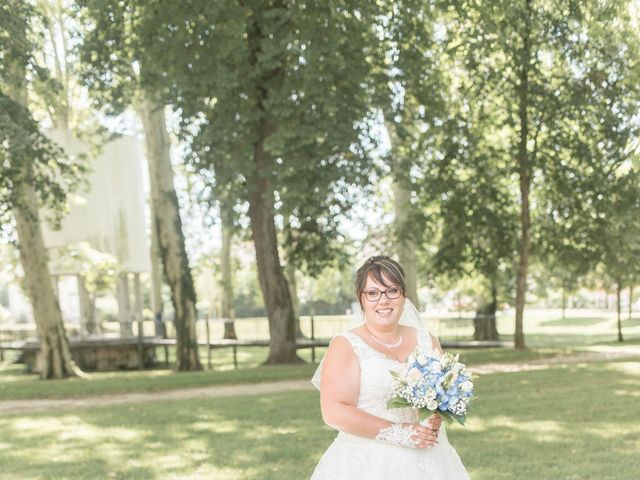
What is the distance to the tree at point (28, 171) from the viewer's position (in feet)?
53.3

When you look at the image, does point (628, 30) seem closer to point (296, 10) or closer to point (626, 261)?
point (626, 261)

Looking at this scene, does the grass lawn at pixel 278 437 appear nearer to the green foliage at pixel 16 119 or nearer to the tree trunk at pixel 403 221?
the green foliage at pixel 16 119

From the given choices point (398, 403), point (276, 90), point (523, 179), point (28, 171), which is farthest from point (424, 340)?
Result: point (523, 179)

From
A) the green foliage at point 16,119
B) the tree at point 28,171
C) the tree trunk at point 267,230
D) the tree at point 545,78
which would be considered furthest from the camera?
the tree at point 545,78

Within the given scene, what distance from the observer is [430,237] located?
25609mm

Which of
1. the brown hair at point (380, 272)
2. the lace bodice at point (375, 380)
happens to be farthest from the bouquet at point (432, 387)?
the brown hair at point (380, 272)

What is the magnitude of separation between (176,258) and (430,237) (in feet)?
23.0

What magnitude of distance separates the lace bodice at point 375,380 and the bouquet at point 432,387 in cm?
10

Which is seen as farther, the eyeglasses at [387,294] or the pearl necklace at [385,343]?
the pearl necklace at [385,343]

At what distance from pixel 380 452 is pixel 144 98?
18921mm

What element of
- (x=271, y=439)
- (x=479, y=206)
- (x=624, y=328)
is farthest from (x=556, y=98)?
(x=624, y=328)

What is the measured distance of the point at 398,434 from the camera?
14.3ft

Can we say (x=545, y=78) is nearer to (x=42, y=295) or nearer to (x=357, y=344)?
(x=42, y=295)

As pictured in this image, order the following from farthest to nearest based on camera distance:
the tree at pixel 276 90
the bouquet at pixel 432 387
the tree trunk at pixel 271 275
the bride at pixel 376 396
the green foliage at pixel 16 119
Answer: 1. the tree trunk at pixel 271 275
2. the tree at pixel 276 90
3. the green foliage at pixel 16 119
4. the bride at pixel 376 396
5. the bouquet at pixel 432 387
